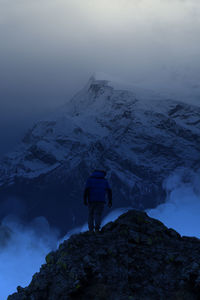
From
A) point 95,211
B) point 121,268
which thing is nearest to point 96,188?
point 95,211

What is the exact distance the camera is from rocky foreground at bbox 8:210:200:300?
13.2 m

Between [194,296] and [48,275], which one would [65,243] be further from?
[194,296]

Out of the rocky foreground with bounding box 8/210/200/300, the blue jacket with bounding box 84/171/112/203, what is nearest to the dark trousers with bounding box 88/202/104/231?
the blue jacket with bounding box 84/171/112/203

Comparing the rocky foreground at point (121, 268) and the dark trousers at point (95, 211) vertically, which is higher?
the dark trousers at point (95, 211)

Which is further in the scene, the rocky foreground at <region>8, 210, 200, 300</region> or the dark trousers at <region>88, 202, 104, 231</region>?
the dark trousers at <region>88, 202, 104, 231</region>

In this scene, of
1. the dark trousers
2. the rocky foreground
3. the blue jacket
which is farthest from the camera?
the dark trousers

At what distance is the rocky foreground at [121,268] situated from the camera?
13.2 meters

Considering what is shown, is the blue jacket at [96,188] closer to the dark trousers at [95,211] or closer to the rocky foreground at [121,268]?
the dark trousers at [95,211]

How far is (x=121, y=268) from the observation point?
14383mm

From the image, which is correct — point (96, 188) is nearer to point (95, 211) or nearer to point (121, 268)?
point (95, 211)

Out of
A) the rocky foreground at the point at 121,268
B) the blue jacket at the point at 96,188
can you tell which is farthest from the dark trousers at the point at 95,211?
the rocky foreground at the point at 121,268

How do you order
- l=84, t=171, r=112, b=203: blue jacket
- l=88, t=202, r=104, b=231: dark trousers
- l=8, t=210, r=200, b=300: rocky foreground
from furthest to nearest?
l=88, t=202, r=104, b=231: dark trousers
l=84, t=171, r=112, b=203: blue jacket
l=8, t=210, r=200, b=300: rocky foreground

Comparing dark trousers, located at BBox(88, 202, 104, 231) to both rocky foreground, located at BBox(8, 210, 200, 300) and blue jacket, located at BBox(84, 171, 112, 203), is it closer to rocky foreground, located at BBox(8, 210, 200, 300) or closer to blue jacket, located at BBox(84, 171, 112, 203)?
blue jacket, located at BBox(84, 171, 112, 203)

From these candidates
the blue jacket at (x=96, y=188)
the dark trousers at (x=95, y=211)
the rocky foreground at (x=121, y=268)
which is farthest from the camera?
the dark trousers at (x=95, y=211)
